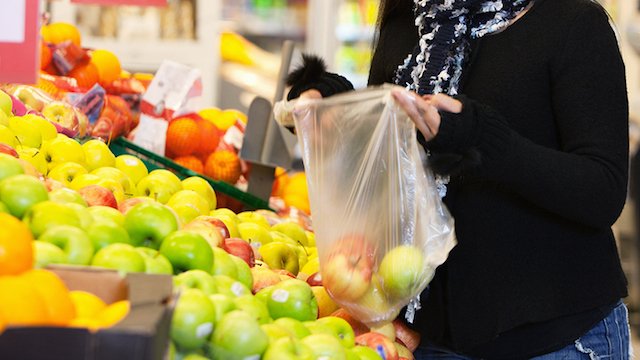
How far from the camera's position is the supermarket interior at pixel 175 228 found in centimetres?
108

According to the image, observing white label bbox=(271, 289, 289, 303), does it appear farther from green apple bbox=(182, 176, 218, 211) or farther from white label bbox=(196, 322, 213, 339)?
green apple bbox=(182, 176, 218, 211)

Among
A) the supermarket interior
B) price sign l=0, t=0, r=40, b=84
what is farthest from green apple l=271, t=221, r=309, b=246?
price sign l=0, t=0, r=40, b=84

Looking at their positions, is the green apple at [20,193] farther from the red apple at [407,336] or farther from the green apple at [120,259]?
the red apple at [407,336]

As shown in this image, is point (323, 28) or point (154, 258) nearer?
point (154, 258)

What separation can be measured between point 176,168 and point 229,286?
1.12 meters

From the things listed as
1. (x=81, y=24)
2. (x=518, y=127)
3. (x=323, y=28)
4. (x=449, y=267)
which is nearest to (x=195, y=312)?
(x=449, y=267)

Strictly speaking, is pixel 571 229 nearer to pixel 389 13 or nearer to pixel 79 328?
pixel 389 13

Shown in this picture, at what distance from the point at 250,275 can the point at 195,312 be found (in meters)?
0.34

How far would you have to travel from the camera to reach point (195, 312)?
4.04 ft

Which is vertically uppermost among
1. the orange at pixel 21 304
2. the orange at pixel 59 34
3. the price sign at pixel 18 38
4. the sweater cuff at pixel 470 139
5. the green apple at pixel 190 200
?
the price sign at pixel 18 38

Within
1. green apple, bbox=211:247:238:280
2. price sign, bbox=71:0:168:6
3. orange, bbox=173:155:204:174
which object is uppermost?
price sign, bbox=71:0:168:6

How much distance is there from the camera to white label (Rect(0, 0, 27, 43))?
4.63ft

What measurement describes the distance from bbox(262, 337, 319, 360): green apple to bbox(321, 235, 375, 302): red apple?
22 centimetres

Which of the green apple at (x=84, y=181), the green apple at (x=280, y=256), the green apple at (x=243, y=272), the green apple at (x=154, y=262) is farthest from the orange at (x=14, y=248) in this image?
the green apple at (x=280, y=256)
